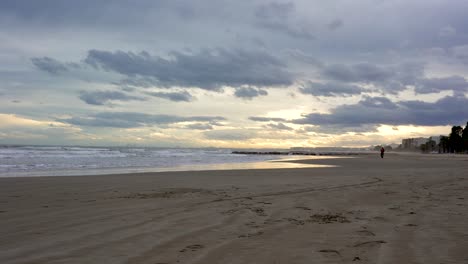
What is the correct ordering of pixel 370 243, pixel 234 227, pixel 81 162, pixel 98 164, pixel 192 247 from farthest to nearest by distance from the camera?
pixel 81 162 → pixel 98 164 → pixel 234 227 → pixel 370 243 → pixel 192 247

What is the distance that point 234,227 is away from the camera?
585 centimetres

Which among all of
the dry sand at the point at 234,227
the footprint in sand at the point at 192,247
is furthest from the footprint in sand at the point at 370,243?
the footprint in sand at the point at 192,247

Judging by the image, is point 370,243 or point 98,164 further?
point 98,164

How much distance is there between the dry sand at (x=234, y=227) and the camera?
435 centimetres

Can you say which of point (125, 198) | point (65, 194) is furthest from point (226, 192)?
point (65, 194)

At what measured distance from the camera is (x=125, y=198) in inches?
363

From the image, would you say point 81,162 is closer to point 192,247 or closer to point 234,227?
point 234,227

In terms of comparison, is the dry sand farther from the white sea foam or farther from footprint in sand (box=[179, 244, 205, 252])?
the white sea foam

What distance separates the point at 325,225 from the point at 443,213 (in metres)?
2.70

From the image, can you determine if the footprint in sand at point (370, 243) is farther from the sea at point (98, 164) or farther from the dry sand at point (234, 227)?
the sea at point (98, 164)

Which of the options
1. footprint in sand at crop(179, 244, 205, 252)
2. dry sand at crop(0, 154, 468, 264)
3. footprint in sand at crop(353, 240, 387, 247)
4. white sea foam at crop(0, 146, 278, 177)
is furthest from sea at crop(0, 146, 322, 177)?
footprint in sand at crop(353, 240, 387, 247)

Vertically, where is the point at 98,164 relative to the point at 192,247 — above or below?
above

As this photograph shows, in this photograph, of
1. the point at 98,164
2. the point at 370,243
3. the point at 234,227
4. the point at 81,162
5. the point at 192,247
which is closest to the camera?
the point at 192,247

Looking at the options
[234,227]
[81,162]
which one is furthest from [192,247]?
[81,162]
